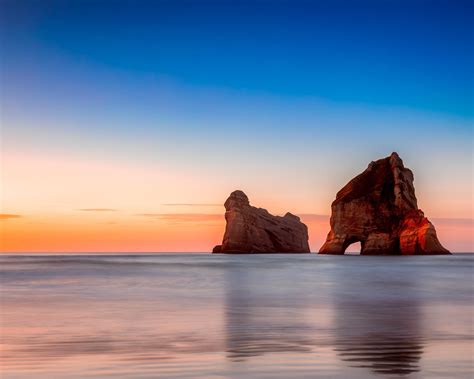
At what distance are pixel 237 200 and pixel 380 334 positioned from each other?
486ft

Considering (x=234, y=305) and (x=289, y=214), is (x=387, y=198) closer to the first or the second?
(x=289, y=214)

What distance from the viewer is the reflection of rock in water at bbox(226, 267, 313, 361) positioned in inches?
459

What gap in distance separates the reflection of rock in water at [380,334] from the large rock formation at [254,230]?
136 meters

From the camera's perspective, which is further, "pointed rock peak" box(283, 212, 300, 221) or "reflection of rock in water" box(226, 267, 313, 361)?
"pointed rock peak" box(283, 212, 300, 221)

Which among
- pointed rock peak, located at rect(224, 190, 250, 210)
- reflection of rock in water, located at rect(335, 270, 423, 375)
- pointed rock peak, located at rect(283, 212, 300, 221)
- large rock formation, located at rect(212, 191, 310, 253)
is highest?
pointed rock peak, located at rect(224, 190, 250, 210)

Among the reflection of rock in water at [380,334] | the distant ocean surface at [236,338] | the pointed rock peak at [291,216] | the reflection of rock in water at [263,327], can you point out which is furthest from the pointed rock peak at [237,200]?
the distant ocean surface at [236,338]

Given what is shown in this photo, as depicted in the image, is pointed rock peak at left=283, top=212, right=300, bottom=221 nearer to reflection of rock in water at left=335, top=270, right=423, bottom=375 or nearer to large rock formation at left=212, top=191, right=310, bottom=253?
large rock formation at left=212, top=191, right=310, bottom=253

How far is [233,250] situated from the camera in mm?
165500

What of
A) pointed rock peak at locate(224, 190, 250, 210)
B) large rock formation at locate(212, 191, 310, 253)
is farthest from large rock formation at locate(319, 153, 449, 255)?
large rock formation at locate(212, 191, 310, 253)

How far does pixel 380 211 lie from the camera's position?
11862 centimetres

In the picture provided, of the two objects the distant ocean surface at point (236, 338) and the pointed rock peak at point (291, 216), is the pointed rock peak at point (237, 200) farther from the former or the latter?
the distant ocean surface at point (236, 338)

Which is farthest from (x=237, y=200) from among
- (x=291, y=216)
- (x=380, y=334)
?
(x=380, y=334)

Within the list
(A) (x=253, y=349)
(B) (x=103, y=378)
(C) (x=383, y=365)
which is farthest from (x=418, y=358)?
(B) (x=103, y=378)

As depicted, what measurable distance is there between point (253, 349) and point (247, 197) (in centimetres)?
15623
